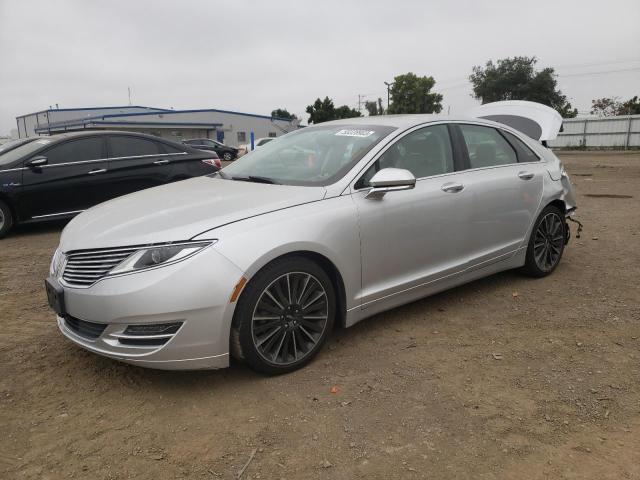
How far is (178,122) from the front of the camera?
5288 centimetres

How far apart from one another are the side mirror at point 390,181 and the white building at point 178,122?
44.9 metres

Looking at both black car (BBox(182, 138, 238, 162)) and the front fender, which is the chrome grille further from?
black car (BBox(182, 138, 238, 162))

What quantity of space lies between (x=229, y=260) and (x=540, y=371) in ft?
6.50

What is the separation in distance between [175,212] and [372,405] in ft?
5.17

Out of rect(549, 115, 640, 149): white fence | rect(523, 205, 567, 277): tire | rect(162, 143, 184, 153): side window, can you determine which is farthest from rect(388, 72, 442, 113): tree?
rect(523, 205, 567, 277): tire

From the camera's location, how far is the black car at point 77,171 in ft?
22.7

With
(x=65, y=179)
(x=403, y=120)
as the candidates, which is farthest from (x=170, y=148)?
(x=403, y=120)

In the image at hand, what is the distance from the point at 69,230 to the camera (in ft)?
10.9

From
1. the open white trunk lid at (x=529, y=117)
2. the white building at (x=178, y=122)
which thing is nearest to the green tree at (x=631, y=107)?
the white building at (x=178, y=122)

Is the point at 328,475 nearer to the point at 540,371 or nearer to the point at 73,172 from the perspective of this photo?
the point at 540,371

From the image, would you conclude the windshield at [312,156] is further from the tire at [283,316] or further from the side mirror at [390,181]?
the tire at [283,316]

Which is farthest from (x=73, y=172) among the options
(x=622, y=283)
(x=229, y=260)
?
(x=622, y=283)

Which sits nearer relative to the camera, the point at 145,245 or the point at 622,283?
the point at 145,245

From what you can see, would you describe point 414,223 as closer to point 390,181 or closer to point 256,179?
point 390,181
